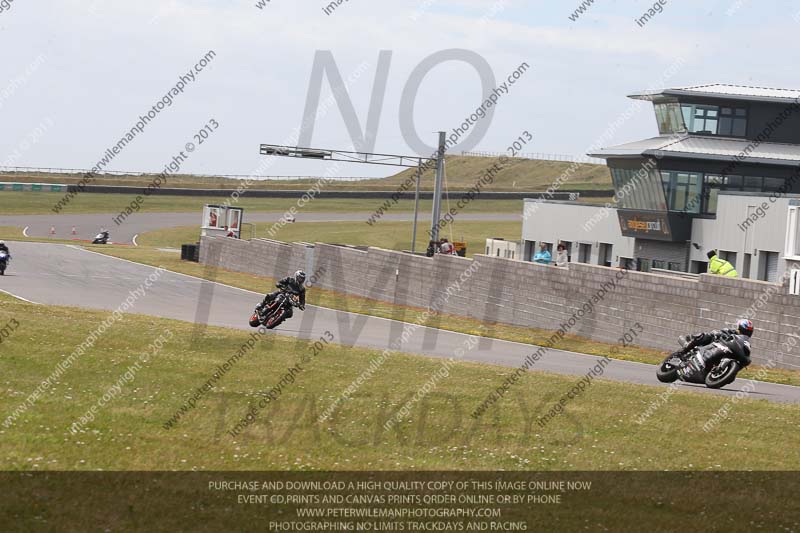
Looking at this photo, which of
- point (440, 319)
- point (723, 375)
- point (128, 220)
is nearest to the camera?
point (723, 375)

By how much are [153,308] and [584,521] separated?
21374mm

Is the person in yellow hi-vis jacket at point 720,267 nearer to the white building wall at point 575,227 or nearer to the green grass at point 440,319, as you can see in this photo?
the green grass at point 440,319

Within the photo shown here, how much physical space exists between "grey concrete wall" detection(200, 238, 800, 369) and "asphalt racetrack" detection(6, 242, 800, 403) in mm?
3370

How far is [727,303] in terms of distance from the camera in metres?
26.0

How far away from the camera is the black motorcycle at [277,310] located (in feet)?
84.6

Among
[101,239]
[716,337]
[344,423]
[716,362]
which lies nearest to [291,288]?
[716,337]

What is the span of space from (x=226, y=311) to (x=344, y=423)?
60.6 ft

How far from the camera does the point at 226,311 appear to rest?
103 feet

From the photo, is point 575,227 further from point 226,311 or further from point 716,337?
point 716,337

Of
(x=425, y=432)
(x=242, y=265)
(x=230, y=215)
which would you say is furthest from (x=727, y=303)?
(x=230, y=215)

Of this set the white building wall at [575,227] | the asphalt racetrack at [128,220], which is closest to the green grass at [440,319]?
the white building wall at [575,227]

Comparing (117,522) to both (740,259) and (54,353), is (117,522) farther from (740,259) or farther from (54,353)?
(740,259)

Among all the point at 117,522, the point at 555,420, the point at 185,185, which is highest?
the point at 185,185

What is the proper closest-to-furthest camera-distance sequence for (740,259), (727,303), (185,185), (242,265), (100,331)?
1. (100,331)
2. (727,303)
3. (740,259)
4. (242,265)
5. (185,185)
